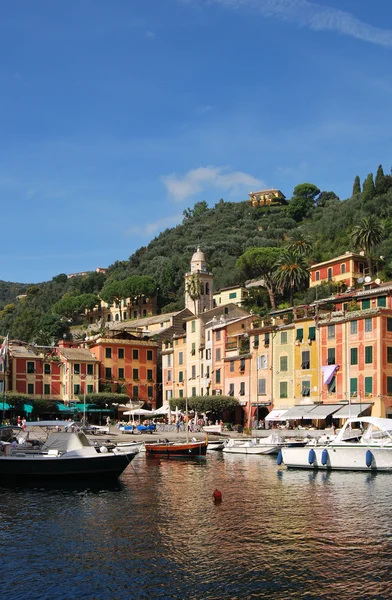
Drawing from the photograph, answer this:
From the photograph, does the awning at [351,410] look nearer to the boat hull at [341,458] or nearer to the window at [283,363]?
the window at [283,363]

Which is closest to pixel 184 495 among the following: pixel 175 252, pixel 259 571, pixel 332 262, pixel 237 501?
pixel 237 501

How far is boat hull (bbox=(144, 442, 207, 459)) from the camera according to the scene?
58.7 m

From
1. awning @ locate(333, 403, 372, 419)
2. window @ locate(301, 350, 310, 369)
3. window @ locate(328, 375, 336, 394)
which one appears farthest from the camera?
window @ locate(301, 350, 310, 369)

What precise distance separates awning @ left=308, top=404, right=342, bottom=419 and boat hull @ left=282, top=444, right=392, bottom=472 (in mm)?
17894

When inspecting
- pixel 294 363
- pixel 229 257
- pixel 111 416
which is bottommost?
pixel 111 416

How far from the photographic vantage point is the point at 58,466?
44406 millimetres

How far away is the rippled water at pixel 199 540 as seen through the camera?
71.6 feet

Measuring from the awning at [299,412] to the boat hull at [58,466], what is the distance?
29.6 meters

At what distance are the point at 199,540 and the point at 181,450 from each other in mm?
31415

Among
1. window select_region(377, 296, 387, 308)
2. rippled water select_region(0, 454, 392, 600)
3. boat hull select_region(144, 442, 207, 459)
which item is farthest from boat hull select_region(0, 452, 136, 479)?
window select_region(377, 296, 387, 308)

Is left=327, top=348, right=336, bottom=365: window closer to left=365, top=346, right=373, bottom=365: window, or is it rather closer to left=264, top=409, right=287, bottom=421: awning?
left=365, top=346, right=373, bottom=365: window

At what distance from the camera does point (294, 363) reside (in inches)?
2985

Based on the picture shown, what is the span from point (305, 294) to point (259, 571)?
3301 inches

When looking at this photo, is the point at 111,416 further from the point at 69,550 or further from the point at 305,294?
the point at 69,550
